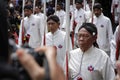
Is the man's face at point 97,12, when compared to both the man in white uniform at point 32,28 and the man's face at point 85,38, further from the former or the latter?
the man's face at point 85,38

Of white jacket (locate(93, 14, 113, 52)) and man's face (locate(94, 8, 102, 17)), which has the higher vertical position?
man's face (locate(94, 8, 102, 17))

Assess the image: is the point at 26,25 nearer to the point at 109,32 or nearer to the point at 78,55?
the point at 109,32

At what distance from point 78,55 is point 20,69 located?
9.87 feet

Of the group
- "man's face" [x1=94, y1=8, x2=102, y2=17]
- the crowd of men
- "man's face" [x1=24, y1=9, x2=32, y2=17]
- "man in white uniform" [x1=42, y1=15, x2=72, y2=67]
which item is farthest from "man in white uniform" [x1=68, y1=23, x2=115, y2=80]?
"man's face" [x1=24, y1=9, x2=32, y2=17]

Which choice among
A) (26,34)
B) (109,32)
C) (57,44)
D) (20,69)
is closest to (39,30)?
(26,34)

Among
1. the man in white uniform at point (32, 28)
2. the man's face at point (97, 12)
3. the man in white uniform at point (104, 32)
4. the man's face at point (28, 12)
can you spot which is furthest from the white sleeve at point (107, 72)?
the man's face at point (28, 12)

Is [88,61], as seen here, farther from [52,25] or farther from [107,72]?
[52,25]

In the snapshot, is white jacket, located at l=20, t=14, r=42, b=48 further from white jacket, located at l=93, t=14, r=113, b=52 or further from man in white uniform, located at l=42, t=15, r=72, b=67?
man in white uniform, located at l=42, t=15, r=72, b=67

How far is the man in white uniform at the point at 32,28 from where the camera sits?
27.9 ft

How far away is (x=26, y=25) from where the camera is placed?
8828 mm

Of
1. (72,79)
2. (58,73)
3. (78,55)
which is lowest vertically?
(72,79)

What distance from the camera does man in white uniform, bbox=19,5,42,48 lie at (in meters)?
8.49

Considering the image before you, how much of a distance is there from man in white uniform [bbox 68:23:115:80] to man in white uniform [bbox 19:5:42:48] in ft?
13.4

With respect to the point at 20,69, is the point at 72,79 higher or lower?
lower
